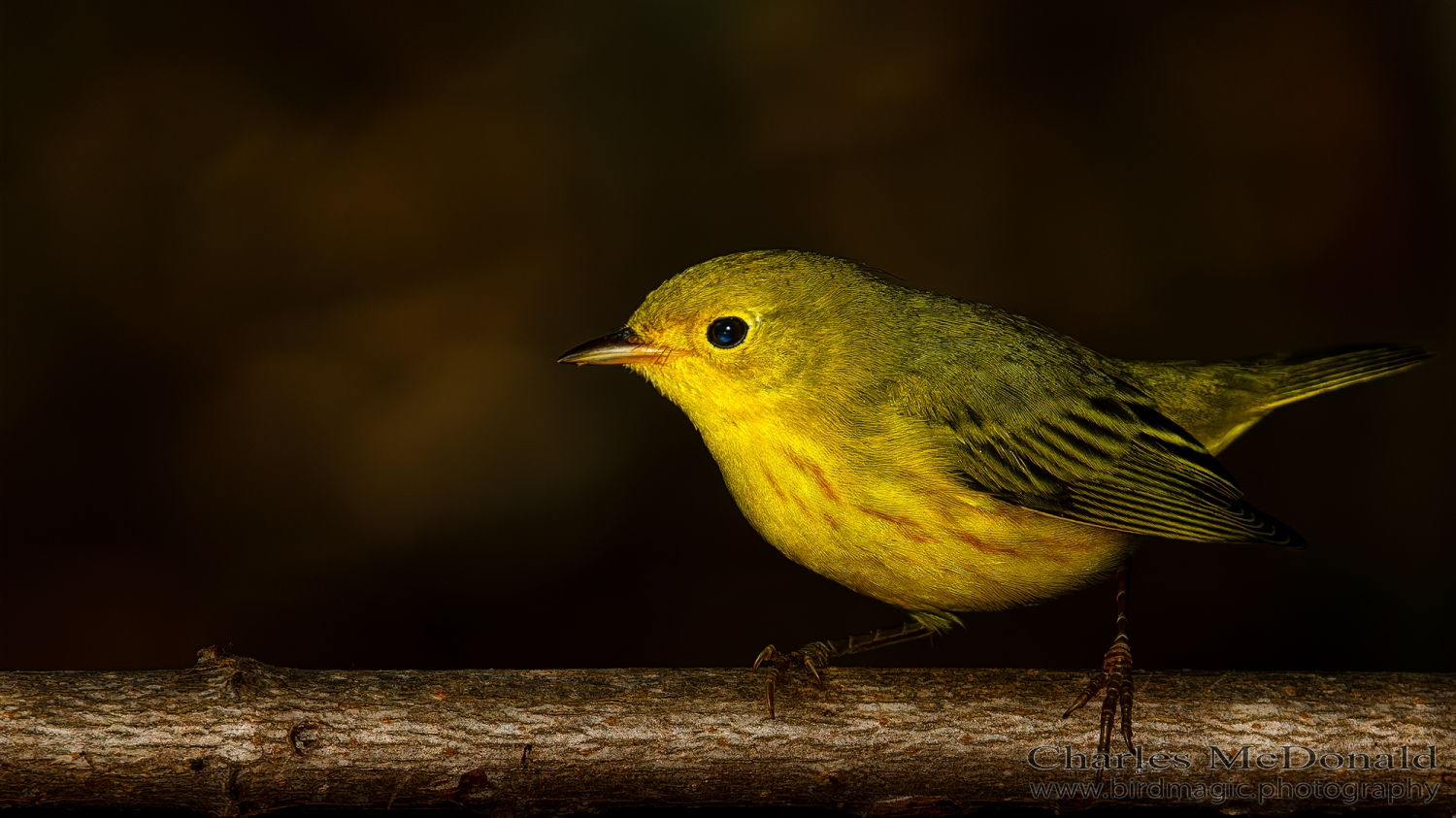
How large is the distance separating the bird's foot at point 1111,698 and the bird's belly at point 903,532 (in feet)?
0.92

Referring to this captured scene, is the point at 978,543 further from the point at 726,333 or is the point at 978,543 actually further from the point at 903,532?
the point at 726,333

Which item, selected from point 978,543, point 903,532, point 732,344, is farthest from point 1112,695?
point 732,344

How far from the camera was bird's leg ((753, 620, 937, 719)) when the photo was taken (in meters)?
2.89

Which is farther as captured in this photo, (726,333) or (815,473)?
(726,333)

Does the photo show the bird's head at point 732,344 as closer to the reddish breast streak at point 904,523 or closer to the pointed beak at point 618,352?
the pointed beak at point 618,352

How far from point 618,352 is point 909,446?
0.76 m

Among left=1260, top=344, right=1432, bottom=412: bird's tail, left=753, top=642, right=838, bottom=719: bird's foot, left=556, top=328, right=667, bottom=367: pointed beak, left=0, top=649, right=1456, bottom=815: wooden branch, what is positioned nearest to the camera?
left=0, top=649, right=1456, bottom=815: wooden branch

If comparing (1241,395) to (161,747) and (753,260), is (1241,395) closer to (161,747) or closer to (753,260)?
(753,260)

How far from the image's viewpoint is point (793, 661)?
2.94 m

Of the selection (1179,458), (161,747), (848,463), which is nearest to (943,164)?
(1179,458)

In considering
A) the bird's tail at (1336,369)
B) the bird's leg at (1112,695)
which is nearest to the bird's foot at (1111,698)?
the bird's leg at (1112,695)

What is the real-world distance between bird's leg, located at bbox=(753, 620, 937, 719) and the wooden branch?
0.17 ft

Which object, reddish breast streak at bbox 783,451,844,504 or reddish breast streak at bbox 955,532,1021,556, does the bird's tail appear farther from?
reddish breast streak at bbox 783,451,844,504

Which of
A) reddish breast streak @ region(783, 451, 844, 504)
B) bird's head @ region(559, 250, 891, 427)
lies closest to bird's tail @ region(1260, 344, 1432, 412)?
bird's head @ region(559, 250, 891, 427)
